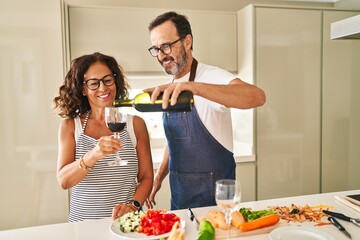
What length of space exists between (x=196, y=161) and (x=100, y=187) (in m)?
0.48

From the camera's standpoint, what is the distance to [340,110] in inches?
121

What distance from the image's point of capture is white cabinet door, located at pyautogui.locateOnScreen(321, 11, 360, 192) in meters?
3.02

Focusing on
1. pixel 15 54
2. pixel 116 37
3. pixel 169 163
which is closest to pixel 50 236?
pixel 169 163

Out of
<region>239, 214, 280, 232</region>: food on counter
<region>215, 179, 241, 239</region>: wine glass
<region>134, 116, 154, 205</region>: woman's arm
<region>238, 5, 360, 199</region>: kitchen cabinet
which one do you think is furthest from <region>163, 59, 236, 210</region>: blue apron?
<region>238, 5, 360, 199</region>: kitchen cabinet

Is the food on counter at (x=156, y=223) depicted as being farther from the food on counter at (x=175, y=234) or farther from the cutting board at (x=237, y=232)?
the cutting board at (x=237, y=232)

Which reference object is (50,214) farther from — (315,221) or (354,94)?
(354,94)

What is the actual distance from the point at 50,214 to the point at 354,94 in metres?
2.89

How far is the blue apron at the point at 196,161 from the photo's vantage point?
63.4 inches

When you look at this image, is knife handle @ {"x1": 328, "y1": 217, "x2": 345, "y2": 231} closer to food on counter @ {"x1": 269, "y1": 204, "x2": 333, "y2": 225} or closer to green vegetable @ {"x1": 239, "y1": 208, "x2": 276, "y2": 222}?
food on counter @ {"x1": 269, "y1": 204, "x2": 333, "y2": 225}

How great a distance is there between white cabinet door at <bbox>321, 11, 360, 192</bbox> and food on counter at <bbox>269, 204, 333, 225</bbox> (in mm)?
1904

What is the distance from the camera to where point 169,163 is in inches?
68.9

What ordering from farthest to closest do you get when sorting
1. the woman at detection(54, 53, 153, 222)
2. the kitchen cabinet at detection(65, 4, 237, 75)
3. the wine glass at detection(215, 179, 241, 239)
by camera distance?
1. the kitchen cabinet at detection(65, 4, 237, 75)
2. the woman at detection(54, 53, 153, 222)
3. the wine glass at detection(215, 179, 241, 239)

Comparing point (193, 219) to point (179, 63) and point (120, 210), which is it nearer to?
point (120, 210)

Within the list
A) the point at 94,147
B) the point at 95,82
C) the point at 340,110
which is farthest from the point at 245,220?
the point at 340,110
